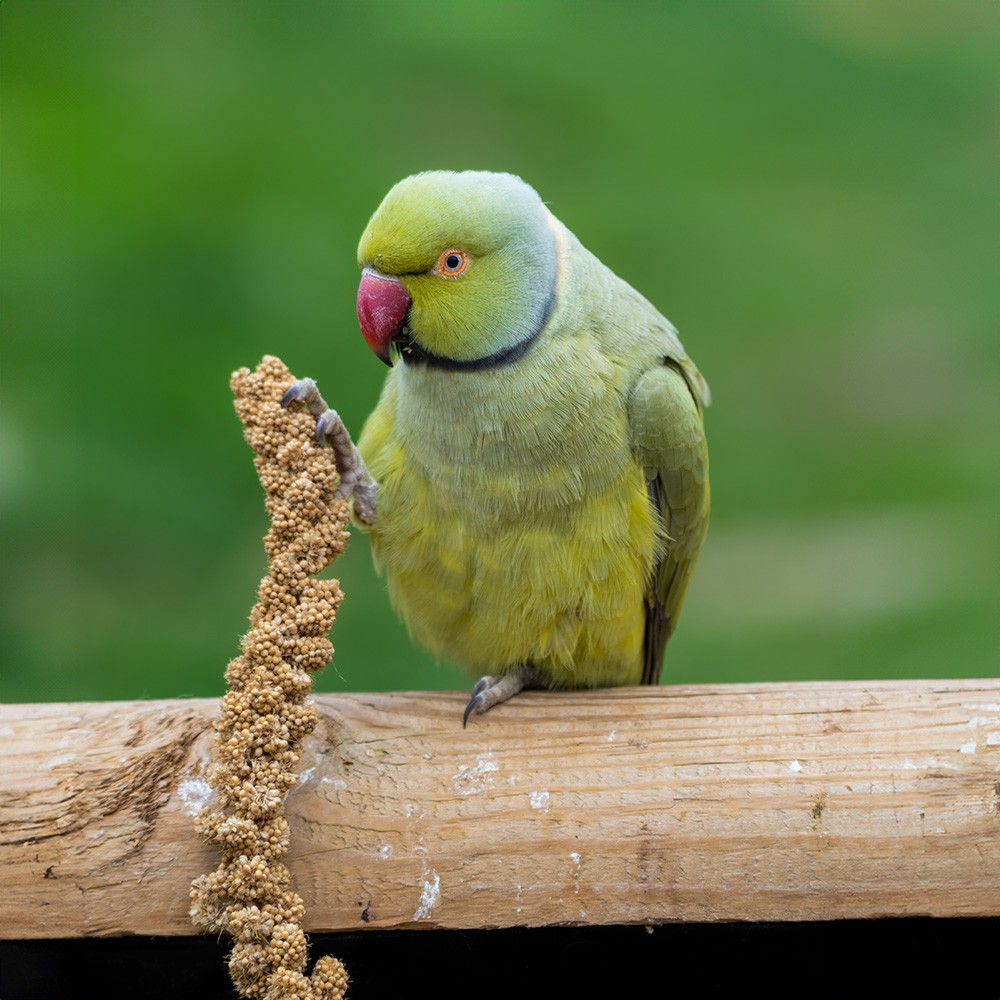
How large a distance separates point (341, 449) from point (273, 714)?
59cm

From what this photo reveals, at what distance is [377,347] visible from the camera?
2.19m

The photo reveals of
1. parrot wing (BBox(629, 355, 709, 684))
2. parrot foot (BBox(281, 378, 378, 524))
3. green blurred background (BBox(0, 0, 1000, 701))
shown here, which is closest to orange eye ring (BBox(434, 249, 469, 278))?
parrot foot (BBox(281, 378, 378, 524))

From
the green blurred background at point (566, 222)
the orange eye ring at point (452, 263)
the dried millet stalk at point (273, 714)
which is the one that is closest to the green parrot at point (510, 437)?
the orange eye ring at point (452, 263)

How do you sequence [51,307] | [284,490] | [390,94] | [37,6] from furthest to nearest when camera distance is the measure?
[390,94]
[37,6]
[51,307]
[284,490]

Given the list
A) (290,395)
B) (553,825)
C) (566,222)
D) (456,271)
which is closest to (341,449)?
(290,395)

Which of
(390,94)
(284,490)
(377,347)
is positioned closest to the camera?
(284,490)

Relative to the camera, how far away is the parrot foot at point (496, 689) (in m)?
2.19

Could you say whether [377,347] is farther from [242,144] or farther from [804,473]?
[804,473]

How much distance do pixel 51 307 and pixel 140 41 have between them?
1.17 meters

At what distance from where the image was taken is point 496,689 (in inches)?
89.2

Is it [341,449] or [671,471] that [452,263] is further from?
[671,471]

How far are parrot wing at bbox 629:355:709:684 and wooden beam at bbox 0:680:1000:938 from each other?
0.56 metres

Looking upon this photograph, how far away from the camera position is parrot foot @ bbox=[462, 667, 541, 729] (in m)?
2.19

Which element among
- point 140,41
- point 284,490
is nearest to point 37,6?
point 140,41
